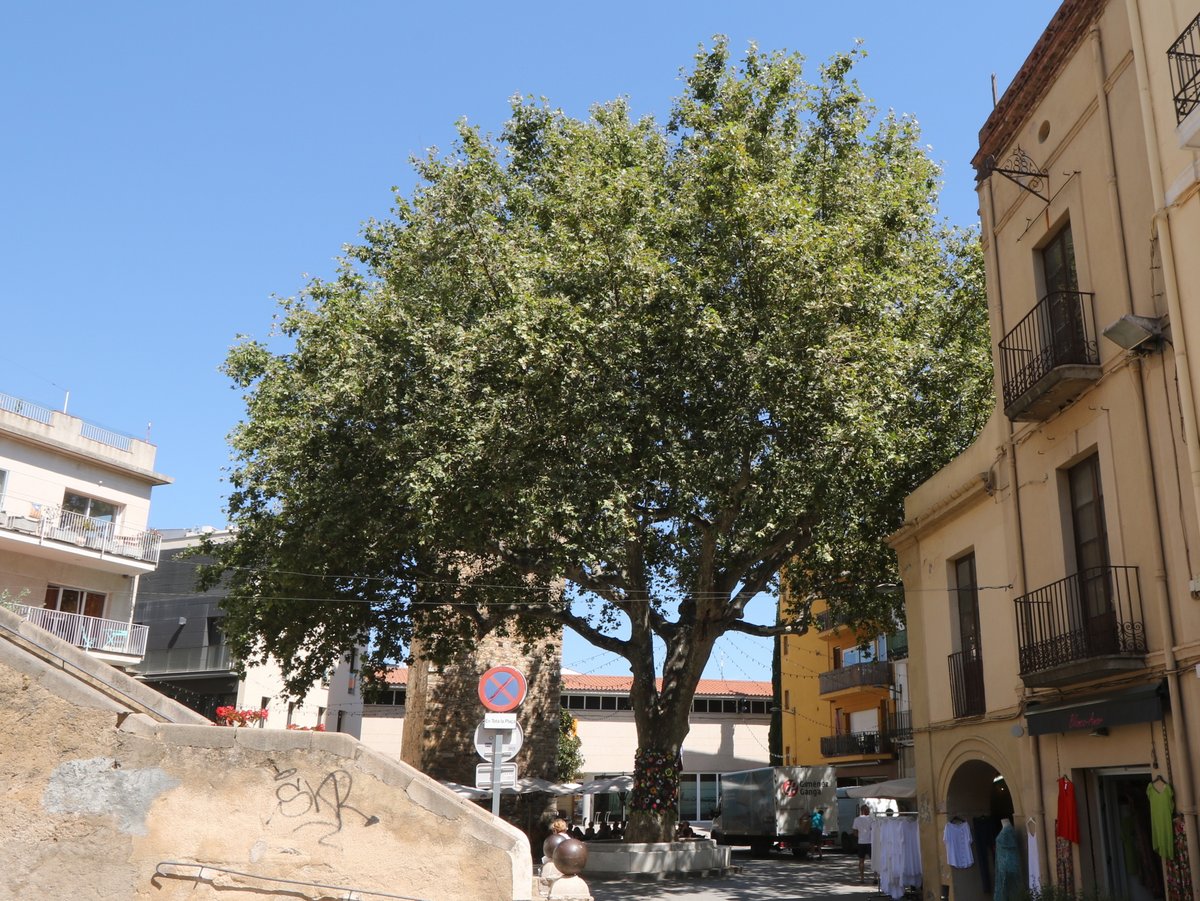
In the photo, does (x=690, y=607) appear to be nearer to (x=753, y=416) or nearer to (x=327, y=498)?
(x=753, y=416)

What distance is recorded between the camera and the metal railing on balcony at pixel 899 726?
1458 inches

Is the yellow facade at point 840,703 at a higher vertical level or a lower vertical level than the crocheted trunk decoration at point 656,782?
higher

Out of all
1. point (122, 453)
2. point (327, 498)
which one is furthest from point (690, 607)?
point (122, 453)

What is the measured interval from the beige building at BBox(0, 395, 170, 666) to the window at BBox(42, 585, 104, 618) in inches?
1.2

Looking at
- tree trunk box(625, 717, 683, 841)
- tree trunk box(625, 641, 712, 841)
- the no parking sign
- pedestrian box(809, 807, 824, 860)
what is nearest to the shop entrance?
the no parking sign

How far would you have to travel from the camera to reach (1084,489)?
13383 mm

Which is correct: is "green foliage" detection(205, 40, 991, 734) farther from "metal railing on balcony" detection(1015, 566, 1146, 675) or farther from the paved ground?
"metal railing on balcony" detection(1015, 566, 1146, 675)

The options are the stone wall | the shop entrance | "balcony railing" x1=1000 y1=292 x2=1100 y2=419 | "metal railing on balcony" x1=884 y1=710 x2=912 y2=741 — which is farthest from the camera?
"metal railing on balcony" x1=884 y1=710 x2=912 y2=741

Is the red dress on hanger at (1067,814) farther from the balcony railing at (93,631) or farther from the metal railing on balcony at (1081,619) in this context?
the balcony railing at (93,631)

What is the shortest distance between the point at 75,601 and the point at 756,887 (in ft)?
74.8

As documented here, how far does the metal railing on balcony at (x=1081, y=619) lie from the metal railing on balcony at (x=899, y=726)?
71.5 ft

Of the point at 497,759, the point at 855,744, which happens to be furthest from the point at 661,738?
the point at 855,744

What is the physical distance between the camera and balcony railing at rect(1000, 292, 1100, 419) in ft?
42.4

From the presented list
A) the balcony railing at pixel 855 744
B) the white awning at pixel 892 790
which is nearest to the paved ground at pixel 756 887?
the white awning at pixel 892 790
